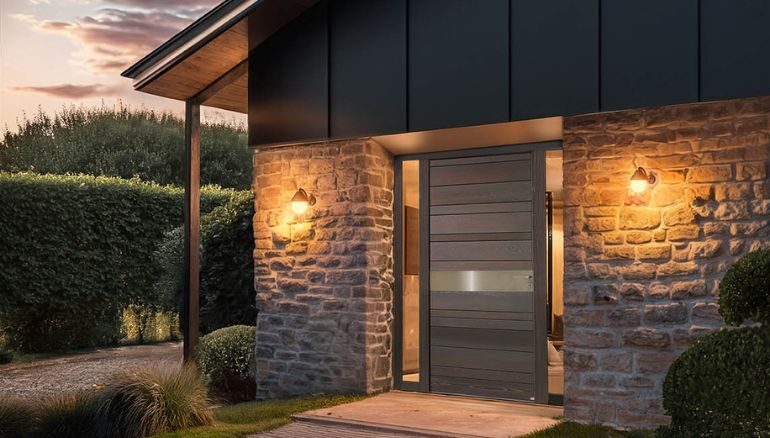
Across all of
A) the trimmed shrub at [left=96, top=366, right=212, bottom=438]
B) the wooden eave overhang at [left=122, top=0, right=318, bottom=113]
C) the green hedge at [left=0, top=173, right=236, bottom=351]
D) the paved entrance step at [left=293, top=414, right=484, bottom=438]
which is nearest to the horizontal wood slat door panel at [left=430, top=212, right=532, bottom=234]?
the paved entrance step at [left=293, top=414, right=484, bottom=438]

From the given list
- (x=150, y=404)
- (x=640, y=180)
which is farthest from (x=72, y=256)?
(x=640, y=180)

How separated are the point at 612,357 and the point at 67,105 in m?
20.7

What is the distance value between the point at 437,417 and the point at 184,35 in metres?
4.35

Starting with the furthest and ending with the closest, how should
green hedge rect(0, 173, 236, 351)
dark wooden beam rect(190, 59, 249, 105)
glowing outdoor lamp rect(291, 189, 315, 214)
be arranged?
green hedge rect(0, 173, 236, 351) < dark wooden beam rect(190, 59, 249, 105) < glowing outdoor lamp rect(291, 189, 315, 214)

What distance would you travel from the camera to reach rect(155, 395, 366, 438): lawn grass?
6.78m

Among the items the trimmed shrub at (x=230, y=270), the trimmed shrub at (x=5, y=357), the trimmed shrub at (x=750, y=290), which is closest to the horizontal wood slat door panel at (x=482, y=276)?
the trimmed shrub at (x=750, y=290)

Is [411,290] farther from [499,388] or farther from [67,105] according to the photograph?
[67,105]

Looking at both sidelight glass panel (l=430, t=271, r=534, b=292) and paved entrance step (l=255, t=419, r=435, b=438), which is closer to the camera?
paved entrance step (l=255, t=419, r=435, b=438)

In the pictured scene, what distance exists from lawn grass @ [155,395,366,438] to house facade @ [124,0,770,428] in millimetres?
364

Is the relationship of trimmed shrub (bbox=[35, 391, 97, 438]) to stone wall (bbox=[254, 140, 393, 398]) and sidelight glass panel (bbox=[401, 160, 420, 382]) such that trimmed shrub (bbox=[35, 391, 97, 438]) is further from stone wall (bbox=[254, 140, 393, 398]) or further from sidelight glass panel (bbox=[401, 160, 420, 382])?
sidelight glass panel (bbox=[401, 160, 420, 382])

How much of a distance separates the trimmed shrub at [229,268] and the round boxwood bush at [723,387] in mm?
7547

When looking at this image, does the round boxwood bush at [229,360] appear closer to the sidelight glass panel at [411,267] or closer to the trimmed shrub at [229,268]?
the trimmed shrub at [229,268]

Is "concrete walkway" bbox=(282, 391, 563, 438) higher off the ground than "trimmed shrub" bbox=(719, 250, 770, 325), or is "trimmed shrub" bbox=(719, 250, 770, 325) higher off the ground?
"trimmed shrub" bbox=(719, 250, 770, 325)

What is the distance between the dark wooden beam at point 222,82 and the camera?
9.04m
